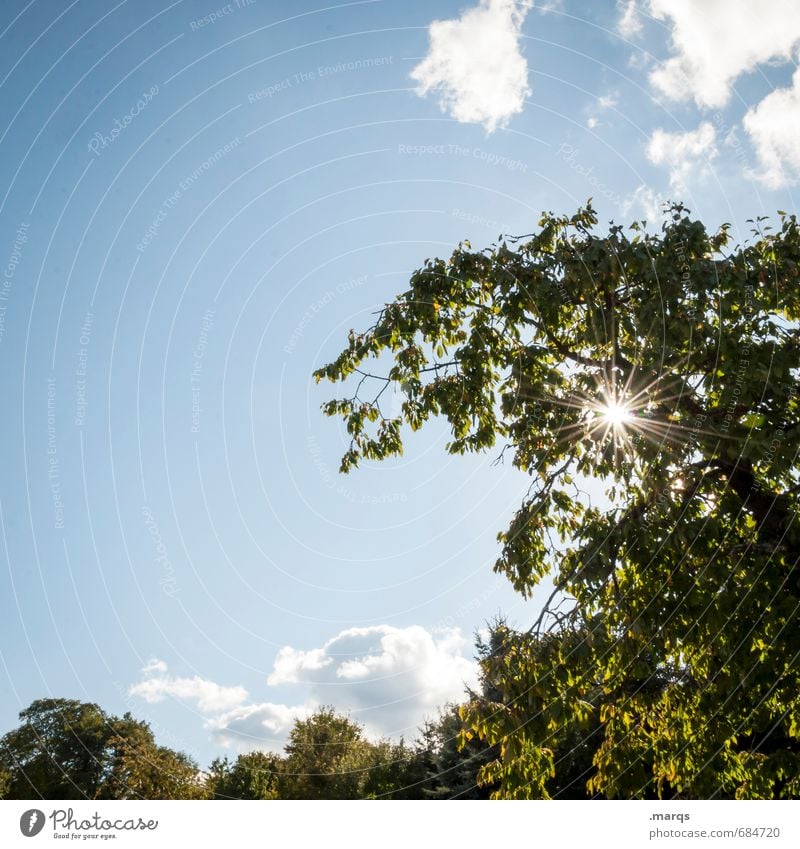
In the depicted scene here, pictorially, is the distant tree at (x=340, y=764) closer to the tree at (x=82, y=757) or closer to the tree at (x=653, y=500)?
the tree at (x=82, y=757)

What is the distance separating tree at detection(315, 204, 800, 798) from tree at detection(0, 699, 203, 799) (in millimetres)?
12577

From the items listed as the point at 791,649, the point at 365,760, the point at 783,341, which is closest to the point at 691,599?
the point at 791,649

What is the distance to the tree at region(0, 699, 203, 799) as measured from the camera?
1669 centimetres

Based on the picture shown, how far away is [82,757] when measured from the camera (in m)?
23.2

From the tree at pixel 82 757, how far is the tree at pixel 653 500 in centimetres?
1258

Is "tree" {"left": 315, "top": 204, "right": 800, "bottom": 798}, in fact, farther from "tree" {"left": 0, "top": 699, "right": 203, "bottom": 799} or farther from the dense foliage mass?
"tree" {"left": 0, "top": 699, "right": 203, "bottom": 799}

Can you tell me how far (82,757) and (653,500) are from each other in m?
25.0

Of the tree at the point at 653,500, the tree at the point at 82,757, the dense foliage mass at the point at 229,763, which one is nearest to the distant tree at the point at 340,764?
the dense foliage mass at the point at 229,763
